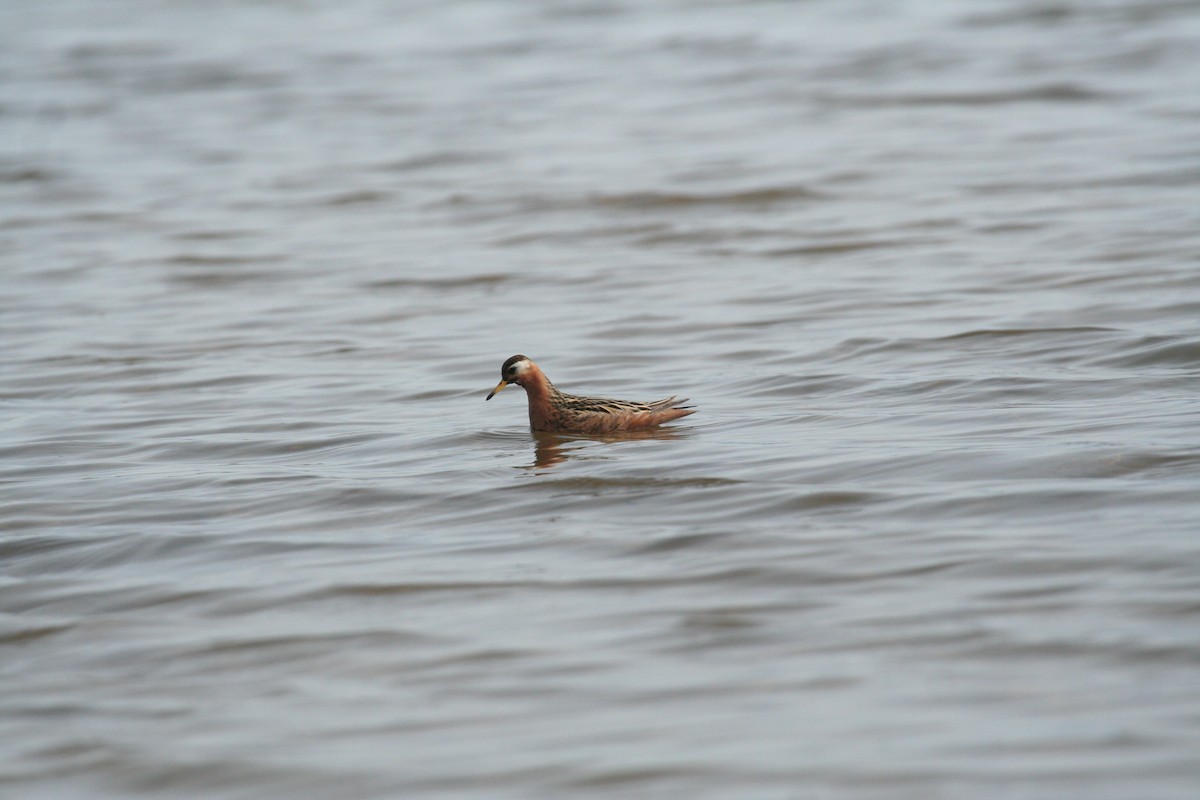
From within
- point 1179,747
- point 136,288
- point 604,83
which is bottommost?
point 1179,747

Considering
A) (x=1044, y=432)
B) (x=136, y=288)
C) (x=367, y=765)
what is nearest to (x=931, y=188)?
(x=136, y=288)

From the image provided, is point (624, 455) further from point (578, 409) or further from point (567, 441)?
point (578, 409)

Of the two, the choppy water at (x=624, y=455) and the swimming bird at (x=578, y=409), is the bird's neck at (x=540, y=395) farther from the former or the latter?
the choppy water at (x=624, y=455)

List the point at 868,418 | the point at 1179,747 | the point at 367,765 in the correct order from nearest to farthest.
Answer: the point at 1179,747 < the point at 367,765 < the point at 868,418

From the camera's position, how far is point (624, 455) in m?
9.30

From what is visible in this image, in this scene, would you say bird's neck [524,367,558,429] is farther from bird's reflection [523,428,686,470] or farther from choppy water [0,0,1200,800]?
choppy water [0,0,1200,800]

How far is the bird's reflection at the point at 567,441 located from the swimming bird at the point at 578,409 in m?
0.04

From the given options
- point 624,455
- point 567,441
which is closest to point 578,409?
point 567,441

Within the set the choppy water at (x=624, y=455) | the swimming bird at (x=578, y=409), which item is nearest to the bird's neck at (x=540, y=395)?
the swimming bird at (x=578, y=409)

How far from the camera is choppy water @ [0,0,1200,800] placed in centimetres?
562

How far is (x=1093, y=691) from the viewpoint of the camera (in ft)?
18.2

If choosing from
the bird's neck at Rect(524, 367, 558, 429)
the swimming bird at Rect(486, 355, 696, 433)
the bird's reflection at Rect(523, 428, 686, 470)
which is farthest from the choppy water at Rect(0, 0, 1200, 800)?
the bird's neck at Rect(524, 367, 558, 429)

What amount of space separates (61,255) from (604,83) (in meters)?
11.4

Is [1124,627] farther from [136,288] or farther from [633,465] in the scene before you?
[136,288]
